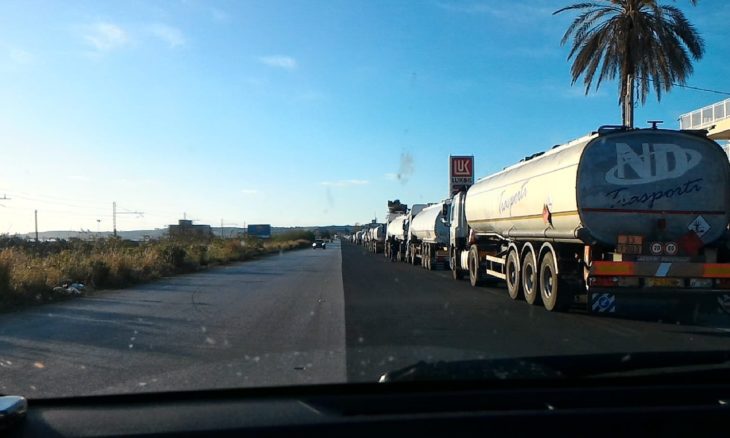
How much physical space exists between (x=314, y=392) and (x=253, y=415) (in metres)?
0.56

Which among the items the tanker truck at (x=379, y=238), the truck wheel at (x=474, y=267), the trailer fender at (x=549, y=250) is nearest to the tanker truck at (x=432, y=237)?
the truck wheel at (x=474, y=267)

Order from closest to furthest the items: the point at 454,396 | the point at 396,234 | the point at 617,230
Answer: the point at 454,396 → the point at 617,230 → the point at 396,234

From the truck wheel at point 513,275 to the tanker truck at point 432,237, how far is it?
12406 millimetres

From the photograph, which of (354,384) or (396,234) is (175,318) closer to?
(354,384)

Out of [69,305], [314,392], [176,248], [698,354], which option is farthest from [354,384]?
[176,248]

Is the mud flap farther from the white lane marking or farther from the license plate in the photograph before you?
the white lane marking

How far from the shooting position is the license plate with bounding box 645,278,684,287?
41.8ft

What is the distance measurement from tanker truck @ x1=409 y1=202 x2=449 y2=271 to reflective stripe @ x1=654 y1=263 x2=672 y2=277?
18.0 meters

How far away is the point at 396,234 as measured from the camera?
165 feet

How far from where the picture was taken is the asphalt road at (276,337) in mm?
7055

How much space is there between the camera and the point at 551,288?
48.1ft

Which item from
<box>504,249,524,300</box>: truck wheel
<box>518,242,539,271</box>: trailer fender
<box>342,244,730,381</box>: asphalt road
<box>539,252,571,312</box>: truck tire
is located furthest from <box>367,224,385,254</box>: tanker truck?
<box>539,252,571,312</box>: truck tire

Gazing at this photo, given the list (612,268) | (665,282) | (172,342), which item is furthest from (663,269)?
(172,342)

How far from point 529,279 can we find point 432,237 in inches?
674
